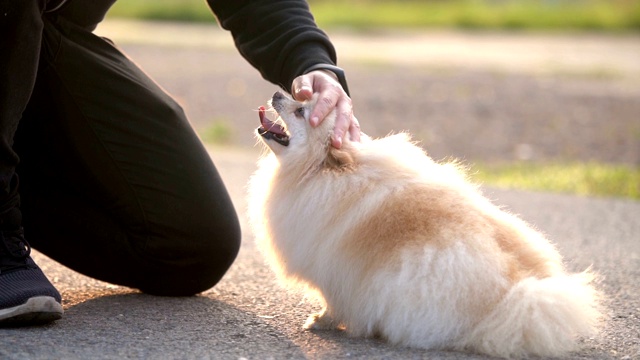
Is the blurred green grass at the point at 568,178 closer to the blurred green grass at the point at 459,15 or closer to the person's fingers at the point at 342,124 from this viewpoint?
the person's fingers at the point at 342,124

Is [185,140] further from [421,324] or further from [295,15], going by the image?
[421,324]

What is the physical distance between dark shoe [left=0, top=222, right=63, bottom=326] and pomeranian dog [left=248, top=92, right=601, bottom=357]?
2.27 ft

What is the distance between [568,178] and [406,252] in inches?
172

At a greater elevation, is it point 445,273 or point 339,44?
point 339,44

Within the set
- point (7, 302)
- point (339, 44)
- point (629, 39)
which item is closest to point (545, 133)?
point (7, 302)

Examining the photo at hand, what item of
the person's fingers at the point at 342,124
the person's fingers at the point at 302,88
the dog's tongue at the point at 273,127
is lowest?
the dog's tongue at the point at 273,127

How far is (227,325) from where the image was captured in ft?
9.35

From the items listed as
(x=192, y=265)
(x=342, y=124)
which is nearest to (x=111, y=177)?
(x=192, y=265)

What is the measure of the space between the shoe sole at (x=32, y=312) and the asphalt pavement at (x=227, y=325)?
32mm

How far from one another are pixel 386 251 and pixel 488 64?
1087 cm

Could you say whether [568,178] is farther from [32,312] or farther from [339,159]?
[32,312]

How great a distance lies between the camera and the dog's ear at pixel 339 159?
2699 mm

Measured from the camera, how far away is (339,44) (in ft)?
51.9

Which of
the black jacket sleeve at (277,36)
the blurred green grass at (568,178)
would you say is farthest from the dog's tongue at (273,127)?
the blurred green grass at (568,178)
